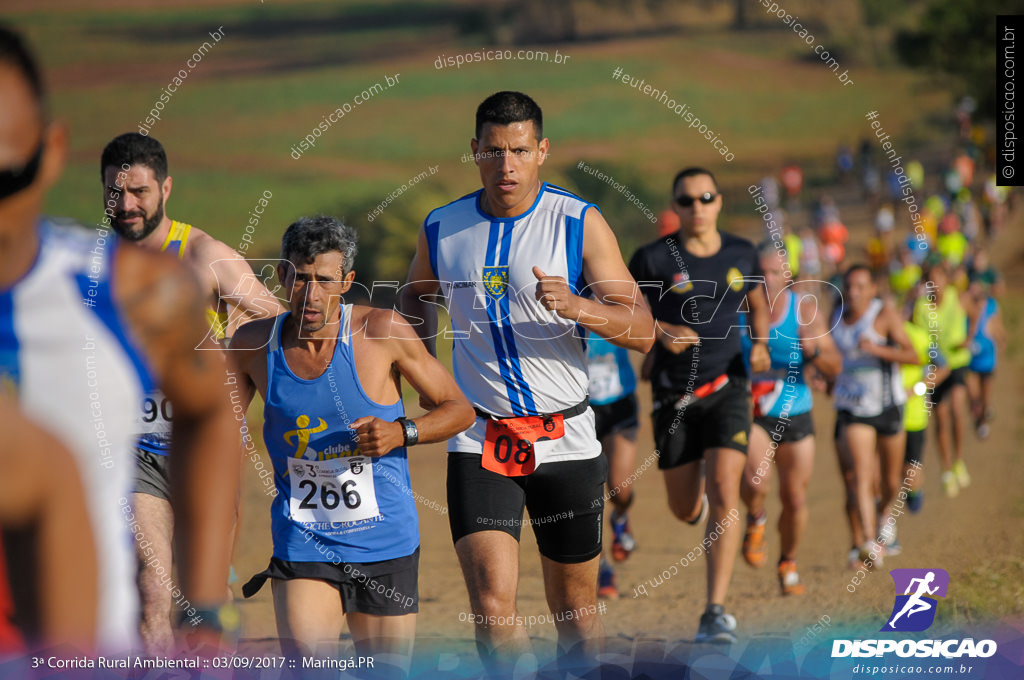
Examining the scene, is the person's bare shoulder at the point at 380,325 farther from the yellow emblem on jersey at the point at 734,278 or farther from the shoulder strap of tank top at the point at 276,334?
the yellow emblem on jersey at the point at 734,278

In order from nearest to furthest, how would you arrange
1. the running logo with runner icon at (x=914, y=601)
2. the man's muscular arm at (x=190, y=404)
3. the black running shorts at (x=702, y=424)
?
the man's muscular arm at (x=190, y=404) → the running logo with runner icon at (x=914, y=601) → the black running shorts at (x=702, y=424)

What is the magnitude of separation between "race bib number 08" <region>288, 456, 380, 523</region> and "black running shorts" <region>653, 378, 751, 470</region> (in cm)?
274

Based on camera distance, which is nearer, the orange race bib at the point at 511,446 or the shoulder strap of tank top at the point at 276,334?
the shoulder strap of tank top at the point at 276,334

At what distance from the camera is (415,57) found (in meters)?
53.6

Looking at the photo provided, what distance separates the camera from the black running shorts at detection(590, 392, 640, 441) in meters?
7.71

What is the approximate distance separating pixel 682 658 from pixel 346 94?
45.5 meters

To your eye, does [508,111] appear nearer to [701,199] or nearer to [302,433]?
[302,433]

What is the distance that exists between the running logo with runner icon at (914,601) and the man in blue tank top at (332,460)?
2557 mm

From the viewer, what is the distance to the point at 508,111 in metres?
4.79

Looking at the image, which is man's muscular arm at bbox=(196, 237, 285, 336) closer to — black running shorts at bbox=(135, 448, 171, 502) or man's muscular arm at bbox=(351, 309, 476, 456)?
black running shorts at bbox=(135, 448, 171, 502)

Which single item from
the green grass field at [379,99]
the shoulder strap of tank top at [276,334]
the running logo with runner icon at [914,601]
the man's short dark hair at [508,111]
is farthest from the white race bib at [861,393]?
the green grass field at [379,99]

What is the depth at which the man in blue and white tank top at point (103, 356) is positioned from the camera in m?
2.06

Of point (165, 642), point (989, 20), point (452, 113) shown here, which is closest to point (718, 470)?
point (165, 642)

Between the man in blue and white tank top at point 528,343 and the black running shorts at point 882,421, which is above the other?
the man in blue and white tank top at point 528,343
